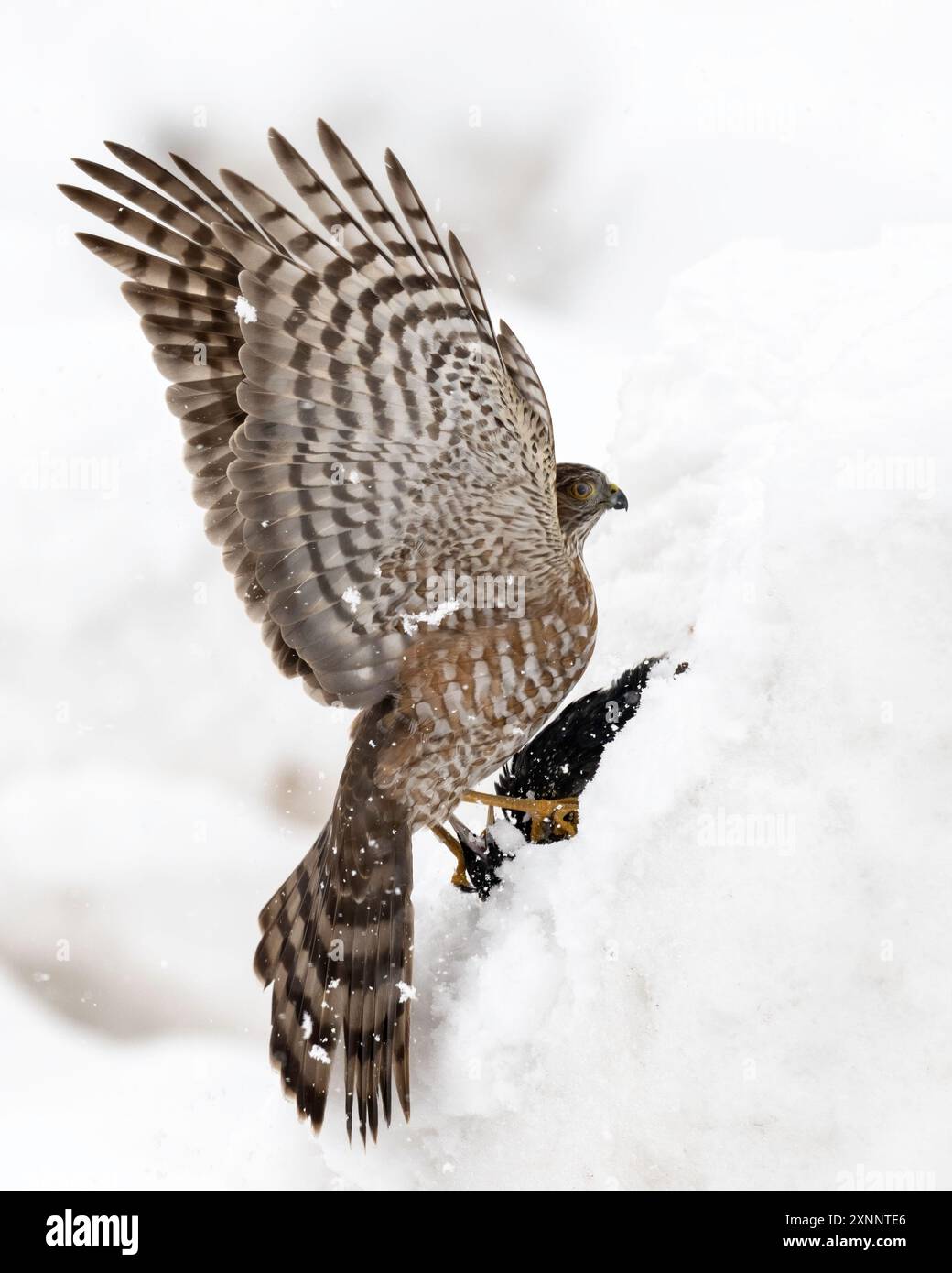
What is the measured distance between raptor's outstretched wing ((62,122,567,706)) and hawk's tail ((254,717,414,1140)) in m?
0.37

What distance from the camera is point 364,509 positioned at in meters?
2.63

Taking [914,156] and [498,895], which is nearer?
[498,895]

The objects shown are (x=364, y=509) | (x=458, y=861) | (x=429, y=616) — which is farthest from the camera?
(x=458, y=861)

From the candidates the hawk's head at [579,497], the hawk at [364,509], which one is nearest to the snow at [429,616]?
the hawk at [364,509]

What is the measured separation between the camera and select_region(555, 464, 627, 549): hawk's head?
323 cm

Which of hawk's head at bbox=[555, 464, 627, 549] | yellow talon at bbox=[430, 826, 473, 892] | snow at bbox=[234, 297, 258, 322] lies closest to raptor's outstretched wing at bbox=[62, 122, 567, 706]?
snow at bbox=[234, 297, 258, 322]

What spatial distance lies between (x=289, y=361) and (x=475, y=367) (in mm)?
418

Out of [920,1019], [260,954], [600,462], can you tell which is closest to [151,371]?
[600,462]

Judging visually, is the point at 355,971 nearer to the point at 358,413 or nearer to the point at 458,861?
the point at 458,861

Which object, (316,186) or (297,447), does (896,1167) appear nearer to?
(297,447)

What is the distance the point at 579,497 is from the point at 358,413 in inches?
36.0

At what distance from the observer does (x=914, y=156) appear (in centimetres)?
813

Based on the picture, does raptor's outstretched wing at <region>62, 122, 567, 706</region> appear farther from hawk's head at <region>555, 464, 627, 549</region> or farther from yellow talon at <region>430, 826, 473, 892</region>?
yellow talon at <region>430, 826, 473, 892</region>

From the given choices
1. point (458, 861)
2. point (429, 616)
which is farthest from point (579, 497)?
point (458, 861)
